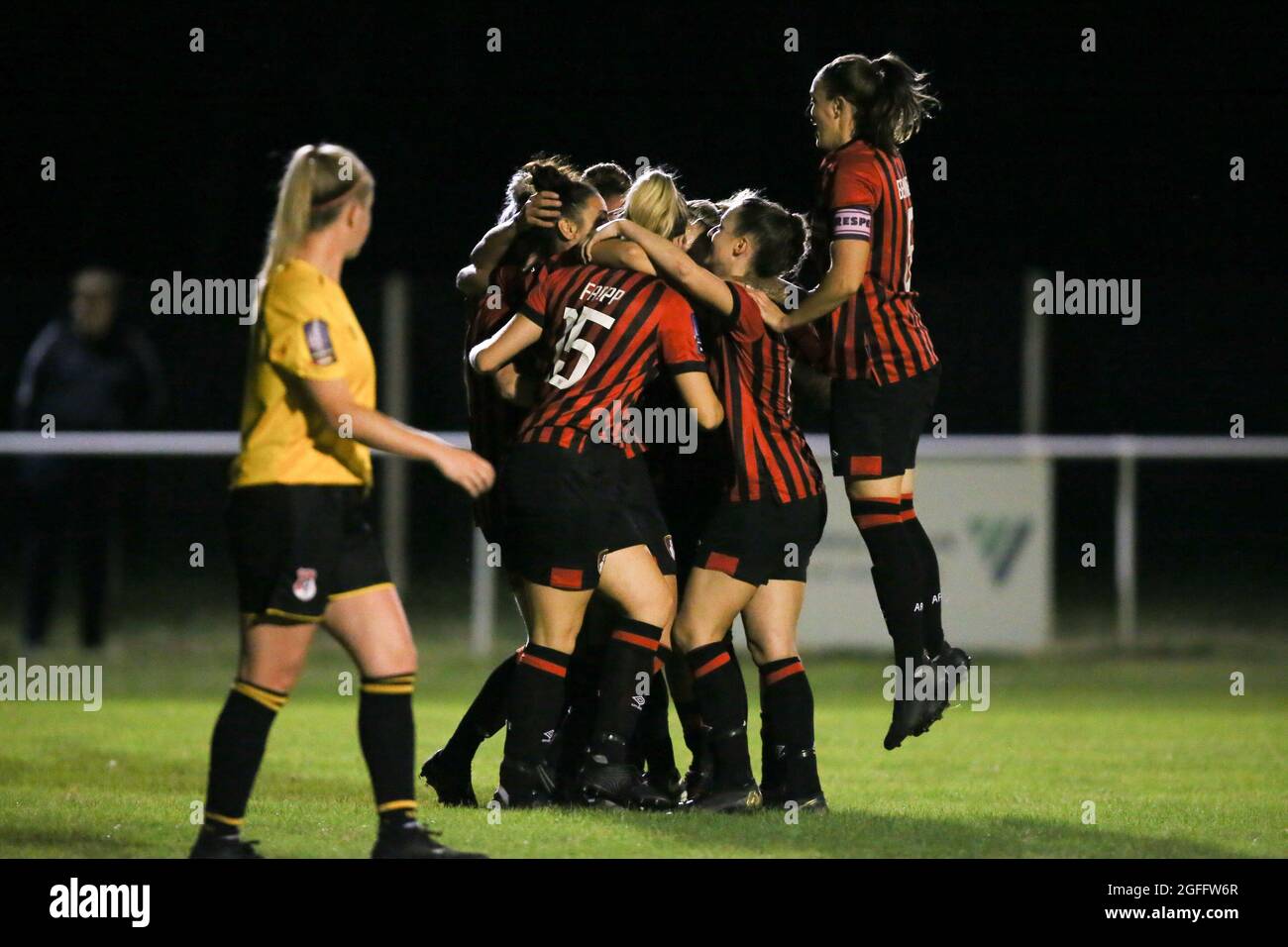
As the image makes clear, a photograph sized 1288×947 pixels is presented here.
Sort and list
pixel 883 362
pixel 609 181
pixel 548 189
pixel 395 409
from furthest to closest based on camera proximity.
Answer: pixel 395 409
pixel 609 181
pixel 883 362
pixel 548 189

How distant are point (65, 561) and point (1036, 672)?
21.0 feet

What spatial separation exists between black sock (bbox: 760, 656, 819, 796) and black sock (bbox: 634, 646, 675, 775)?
18.6 inches

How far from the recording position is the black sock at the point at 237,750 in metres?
4.42

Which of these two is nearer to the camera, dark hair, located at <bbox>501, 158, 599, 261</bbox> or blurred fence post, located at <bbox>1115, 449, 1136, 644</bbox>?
dark hair, located at <bbox>501, 158, 599, 261</bbox>

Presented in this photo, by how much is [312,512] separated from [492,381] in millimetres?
1624

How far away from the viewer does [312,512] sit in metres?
4.41

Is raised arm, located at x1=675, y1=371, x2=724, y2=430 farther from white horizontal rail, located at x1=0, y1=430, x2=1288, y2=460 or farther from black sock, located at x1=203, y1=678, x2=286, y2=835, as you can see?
white horizontal rail, located at x1=0, y1=430, x2=1288, y2=460

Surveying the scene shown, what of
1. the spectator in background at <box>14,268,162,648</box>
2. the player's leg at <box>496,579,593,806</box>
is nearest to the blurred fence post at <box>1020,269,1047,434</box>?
the spectator in background at <box>14,268,162,648</box>

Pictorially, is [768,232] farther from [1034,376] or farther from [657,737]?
[1034,376]

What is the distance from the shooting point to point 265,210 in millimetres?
15805

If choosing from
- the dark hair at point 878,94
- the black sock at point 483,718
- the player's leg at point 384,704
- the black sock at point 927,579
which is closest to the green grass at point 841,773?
the black sock at point 483,718

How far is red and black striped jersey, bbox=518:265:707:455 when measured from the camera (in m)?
5.54

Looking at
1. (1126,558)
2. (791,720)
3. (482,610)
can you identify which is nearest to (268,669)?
(791,720)

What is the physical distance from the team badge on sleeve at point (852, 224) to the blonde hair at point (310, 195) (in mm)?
1788
